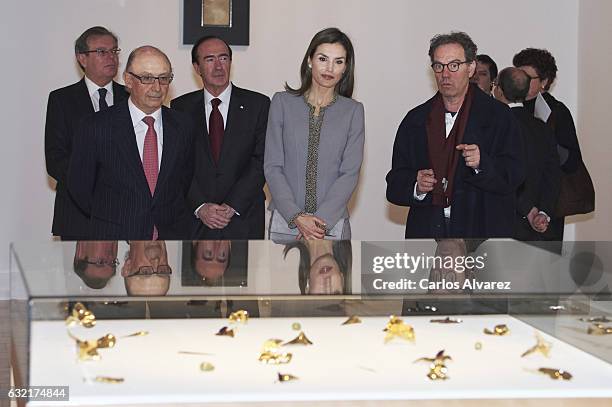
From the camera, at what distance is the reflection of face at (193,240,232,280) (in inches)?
97.7

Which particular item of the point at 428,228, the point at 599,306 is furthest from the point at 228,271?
the point at 428,228

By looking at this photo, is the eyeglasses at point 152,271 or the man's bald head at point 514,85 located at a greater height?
the man's bald head at point 514,85

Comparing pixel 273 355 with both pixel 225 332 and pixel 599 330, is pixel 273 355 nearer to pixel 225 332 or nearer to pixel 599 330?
pixel 225 332

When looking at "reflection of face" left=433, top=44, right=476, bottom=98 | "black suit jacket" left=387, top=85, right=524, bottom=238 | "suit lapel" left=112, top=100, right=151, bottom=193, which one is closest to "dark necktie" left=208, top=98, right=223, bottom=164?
"suit lapel" left=112, top=100, right=151, bottom=193

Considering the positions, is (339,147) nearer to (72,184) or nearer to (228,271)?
(72,184)

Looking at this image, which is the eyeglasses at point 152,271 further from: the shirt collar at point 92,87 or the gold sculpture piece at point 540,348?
the shirt collar at point 92,87

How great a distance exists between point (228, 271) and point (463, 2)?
529 centimetres

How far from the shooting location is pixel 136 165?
430 cm

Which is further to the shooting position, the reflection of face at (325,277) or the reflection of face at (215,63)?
the reflection of face at (215,63)

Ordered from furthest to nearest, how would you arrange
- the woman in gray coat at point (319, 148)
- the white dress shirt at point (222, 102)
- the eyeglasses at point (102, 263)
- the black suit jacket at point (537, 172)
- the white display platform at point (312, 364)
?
the black suit jacket at point (537, 172) → the white dress shirt at point (222, 102) → the woman in gray coat at point (319, 148) → the eyeglasses at point (102, 263) → the white display platform at point (312, 364)

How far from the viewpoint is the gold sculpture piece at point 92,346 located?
212 centimetres

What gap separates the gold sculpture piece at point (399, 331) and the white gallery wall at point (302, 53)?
16.4 feet

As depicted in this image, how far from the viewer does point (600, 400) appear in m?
2.21

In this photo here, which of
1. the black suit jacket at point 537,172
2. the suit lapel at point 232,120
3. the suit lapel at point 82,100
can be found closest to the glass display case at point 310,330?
the suit lapel at point 232,120
